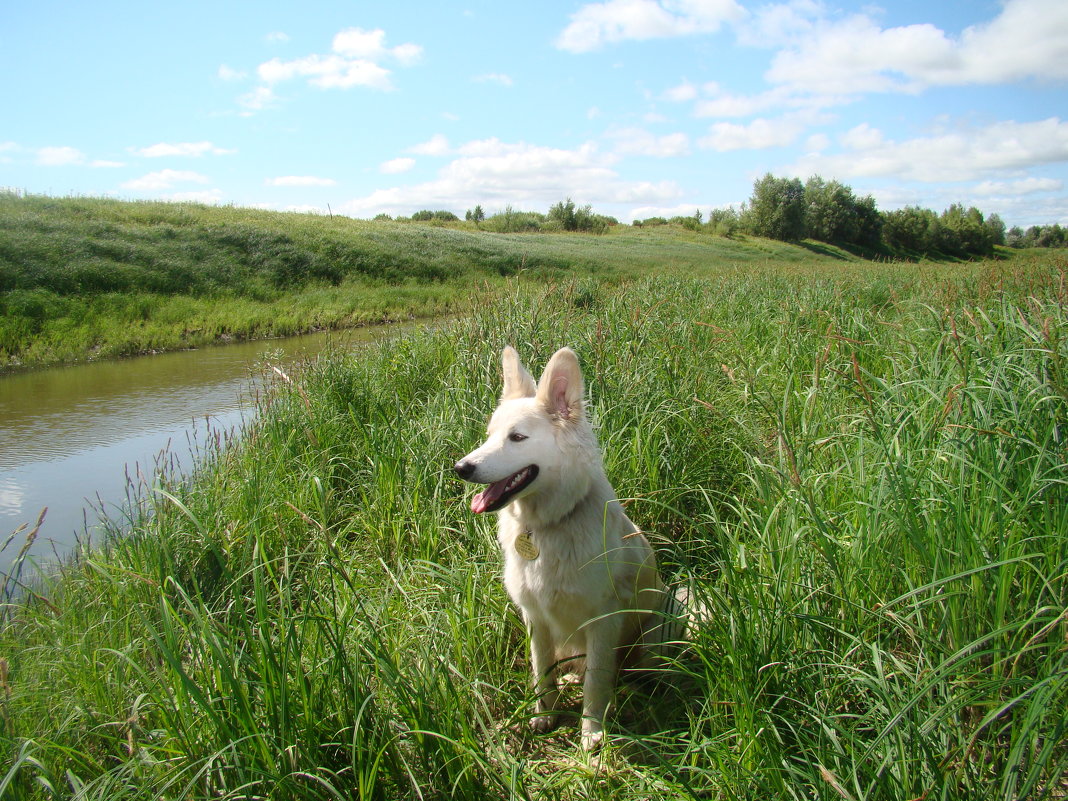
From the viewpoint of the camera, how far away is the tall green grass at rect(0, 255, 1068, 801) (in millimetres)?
1560

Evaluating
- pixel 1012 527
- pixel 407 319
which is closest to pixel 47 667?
pixel 1012 527

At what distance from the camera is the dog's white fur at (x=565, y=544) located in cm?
229

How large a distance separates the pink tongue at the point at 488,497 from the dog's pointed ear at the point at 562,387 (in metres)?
0.37

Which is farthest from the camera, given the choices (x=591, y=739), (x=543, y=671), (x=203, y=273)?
(x=203, y=273)

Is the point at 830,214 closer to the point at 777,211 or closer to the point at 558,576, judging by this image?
the point at 777,211

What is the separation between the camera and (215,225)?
2206cm

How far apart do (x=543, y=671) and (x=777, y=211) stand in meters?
63.7

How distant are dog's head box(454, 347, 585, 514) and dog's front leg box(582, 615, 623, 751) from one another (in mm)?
594

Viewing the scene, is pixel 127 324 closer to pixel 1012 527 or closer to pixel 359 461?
pixel 359 461

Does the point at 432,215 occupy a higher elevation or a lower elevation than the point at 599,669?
higher

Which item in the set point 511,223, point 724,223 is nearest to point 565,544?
point 511,223

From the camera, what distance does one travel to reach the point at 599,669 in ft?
7.52

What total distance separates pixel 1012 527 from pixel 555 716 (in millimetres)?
1827

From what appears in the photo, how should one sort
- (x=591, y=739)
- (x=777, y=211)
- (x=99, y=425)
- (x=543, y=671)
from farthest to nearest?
(x=777, y=211)
(x=99, y=425)
(x=543, y=671)
(x=591, y=739)
